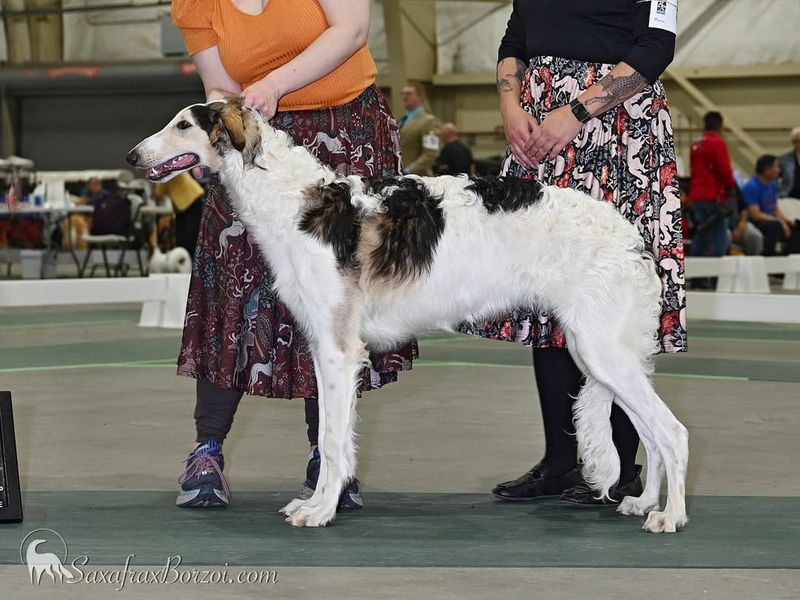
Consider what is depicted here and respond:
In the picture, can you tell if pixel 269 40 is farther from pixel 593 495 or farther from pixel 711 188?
pixel 711 188

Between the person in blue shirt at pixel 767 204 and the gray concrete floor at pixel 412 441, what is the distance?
258 inches

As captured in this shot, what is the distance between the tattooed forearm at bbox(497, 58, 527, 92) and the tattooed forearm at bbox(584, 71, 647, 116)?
13.9 inches

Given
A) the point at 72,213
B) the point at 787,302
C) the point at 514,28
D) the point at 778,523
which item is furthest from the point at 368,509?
the point at 72,213

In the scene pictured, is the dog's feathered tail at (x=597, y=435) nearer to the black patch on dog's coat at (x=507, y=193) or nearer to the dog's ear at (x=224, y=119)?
the black patch on dog's coat at (x=507, y=193)

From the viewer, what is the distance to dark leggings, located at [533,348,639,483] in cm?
352

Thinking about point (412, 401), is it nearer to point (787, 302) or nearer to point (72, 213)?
point (787, 302)

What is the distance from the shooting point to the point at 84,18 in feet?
73.5

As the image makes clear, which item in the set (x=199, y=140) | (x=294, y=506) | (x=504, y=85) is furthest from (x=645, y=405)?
(x=199, y=140)

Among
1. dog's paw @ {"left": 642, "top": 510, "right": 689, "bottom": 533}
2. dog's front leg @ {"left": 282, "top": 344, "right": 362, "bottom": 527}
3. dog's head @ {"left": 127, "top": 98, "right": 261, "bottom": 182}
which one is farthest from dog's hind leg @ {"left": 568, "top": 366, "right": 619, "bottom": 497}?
dog's head @ {"left": 127, "top": 98, "right": 261, "bottom": 182}

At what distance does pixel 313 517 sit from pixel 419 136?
842cm

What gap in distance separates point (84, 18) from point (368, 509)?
20.6 metres

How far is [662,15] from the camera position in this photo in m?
3.27

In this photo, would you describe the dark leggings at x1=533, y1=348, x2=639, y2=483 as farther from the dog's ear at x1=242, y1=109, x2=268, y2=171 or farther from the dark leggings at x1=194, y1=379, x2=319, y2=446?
the dog's ear at x1=242, y1=109, x2=268, y2=171

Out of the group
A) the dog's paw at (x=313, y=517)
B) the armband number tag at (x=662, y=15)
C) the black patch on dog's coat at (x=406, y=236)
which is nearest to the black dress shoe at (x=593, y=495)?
the dog's paw at (x=313, y=517)
